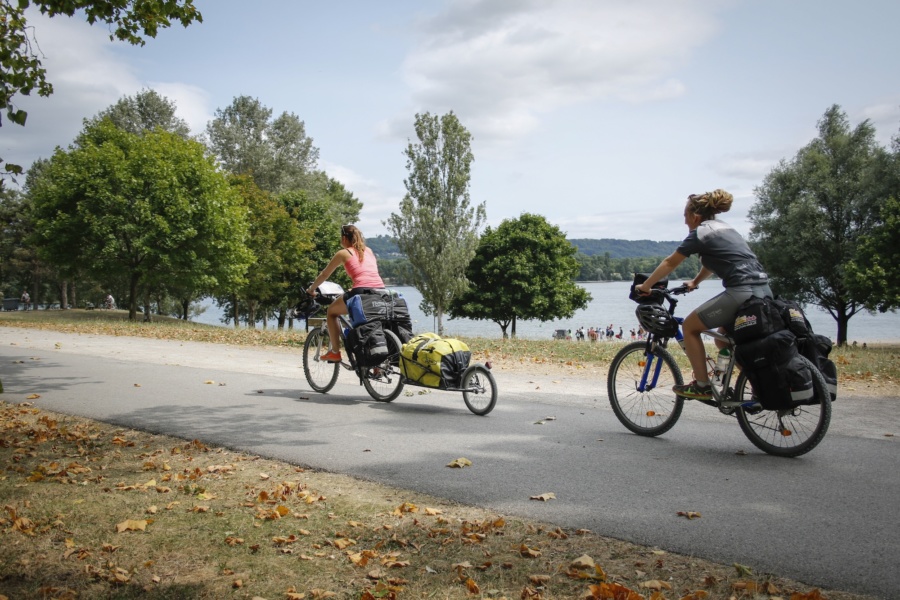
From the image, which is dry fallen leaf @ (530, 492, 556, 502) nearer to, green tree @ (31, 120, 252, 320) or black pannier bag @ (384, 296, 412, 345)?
black pannier bag @ (384, 296, 412, 345)

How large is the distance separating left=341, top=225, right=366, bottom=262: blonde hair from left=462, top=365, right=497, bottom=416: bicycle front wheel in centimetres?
206

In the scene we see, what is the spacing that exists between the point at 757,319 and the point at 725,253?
0.59 metres

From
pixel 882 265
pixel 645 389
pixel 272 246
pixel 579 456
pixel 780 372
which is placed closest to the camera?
pixel 780 372

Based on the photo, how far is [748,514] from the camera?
4070mm

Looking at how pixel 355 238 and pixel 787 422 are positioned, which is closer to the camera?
pixel 787 422

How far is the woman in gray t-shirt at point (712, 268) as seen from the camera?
5391mm

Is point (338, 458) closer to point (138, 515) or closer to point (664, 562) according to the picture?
point (138, 515)

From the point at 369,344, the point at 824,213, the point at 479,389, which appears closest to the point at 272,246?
the point at 824,213

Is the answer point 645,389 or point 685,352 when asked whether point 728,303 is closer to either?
point 685,352

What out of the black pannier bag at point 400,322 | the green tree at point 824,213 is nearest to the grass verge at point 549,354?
the black pannier bag at point 400,322

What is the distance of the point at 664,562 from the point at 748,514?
3.22 ft

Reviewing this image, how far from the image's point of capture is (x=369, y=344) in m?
8.16

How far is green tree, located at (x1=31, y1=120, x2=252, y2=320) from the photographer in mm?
32000

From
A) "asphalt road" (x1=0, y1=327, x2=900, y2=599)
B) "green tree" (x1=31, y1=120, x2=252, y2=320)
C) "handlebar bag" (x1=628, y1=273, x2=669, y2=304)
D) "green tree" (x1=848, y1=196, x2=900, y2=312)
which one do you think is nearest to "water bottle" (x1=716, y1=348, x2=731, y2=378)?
"asphalt road" (x1=0, y1=327, x2=900, y2=599)
